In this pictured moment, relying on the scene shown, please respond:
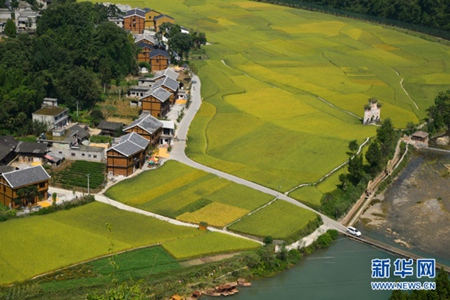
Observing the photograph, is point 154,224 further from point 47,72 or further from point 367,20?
point 367,20

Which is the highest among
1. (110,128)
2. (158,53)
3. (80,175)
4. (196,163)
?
(158,53)

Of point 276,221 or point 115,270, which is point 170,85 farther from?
point 115,270

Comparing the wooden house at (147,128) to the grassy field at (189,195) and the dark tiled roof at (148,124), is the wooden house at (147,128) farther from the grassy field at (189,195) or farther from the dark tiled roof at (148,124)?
the grassy field at (189,195)

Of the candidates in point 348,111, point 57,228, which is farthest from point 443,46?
point 57,228

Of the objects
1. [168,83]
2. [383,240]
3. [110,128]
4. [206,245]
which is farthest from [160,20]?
[206,245]

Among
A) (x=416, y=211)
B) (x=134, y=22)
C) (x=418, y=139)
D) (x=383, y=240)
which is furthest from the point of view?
(x=134, y=22)

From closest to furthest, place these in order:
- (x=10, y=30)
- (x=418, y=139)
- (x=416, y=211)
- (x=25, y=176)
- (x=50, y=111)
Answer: (x=25, y=176)
(x=416, y=211)
(x=50, y=111)
(x=418, y=139)
(x=10, y=30)

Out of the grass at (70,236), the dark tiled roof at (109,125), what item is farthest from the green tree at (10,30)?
the grass at (70,236)
